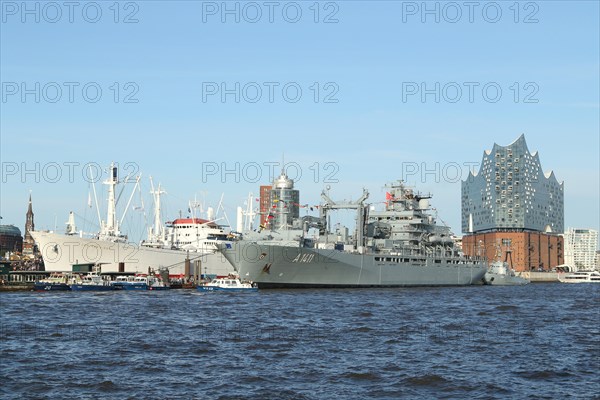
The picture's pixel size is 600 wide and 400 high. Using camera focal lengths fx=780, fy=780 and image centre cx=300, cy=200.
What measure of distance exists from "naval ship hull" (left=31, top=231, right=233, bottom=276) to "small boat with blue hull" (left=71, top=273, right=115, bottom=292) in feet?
50.6

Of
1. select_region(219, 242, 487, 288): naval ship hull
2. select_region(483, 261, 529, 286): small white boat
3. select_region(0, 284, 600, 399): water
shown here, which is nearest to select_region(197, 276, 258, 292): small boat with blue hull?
select_region(219, 242, 487, 288): naval ship hull

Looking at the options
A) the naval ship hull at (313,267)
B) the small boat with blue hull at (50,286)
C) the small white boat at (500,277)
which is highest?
Result: the naval ship hull at (313,267)

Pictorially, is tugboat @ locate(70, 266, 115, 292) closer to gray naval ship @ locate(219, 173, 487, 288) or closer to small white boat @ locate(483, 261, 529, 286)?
gray naval ship @ locate(219, 173, 487, 288)

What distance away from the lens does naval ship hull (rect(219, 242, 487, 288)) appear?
299 feet

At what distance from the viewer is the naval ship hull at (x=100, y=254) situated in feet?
363

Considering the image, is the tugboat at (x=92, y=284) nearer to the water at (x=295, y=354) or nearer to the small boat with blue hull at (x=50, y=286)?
the small boat with blue hull at (x=50, y=286)

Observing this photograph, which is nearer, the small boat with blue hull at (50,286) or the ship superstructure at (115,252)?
the small boat with blue hull at (50,286)

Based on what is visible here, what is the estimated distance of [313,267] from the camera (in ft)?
306

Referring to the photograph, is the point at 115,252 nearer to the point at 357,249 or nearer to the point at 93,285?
the point at 93,285

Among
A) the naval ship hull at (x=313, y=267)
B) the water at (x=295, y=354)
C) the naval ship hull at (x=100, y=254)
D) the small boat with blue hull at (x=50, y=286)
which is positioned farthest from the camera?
the naval ship hull at (x=100, y=254)

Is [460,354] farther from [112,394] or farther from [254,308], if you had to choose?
[254,308]

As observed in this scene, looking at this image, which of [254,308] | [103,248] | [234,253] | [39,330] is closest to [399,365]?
[39,330]

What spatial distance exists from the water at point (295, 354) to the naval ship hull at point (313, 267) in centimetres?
3176

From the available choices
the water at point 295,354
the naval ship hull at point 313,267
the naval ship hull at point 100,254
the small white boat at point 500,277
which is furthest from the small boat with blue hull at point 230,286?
the small white boat at point 500,277
